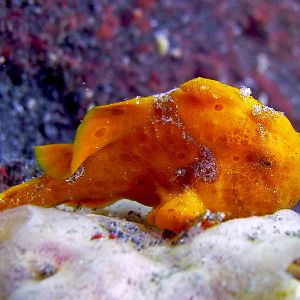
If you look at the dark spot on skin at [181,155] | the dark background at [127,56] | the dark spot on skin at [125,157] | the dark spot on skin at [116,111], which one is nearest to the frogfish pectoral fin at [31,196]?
the dark spot on skin at [125,157]

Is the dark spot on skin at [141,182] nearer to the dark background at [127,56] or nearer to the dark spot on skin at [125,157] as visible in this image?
the dark spot on skin at [125,157]

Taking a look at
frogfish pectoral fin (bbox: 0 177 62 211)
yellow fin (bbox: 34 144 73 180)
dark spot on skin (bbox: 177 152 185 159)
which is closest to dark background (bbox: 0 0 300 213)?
frogfish pectoral fin (bbox: 0 177 62 211)

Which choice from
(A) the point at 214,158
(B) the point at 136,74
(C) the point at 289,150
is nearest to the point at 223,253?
(A) the point at 214,158

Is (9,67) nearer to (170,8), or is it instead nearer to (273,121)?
(170,8)

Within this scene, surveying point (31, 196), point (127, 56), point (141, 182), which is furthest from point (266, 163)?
point (127, 56)

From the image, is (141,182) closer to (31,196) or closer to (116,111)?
(116,111)

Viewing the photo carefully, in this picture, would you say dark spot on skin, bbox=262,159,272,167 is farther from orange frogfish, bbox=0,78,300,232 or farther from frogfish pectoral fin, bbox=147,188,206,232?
frogfish pectoral fin, bbox=147,188,206,232
